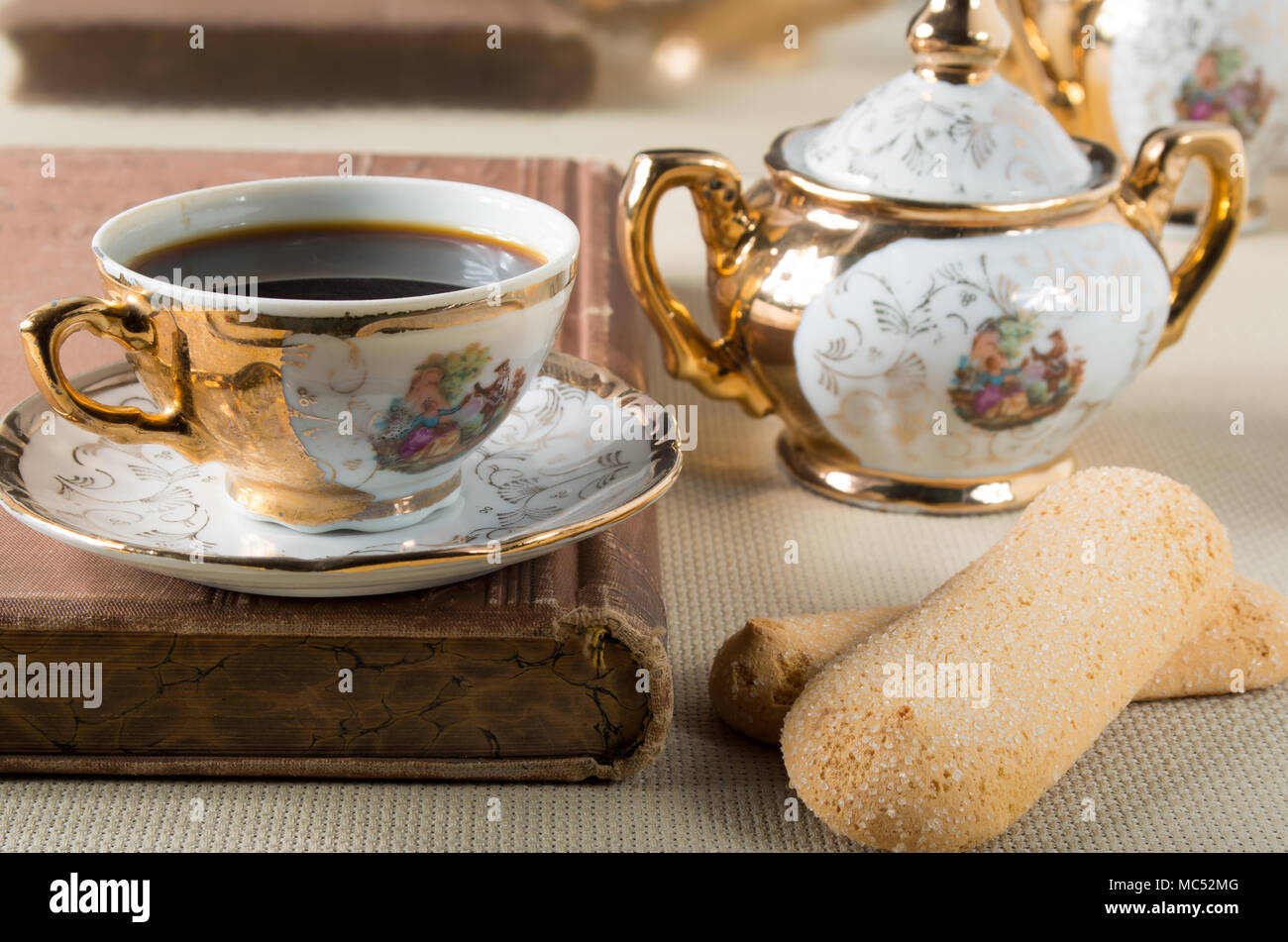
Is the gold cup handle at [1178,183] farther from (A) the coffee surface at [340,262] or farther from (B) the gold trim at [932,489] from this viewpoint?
(A) the coffee surface at [340,262]

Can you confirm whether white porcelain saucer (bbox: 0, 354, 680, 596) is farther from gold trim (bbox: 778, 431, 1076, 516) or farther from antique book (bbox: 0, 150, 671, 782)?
gold trim (bbox: 778, 431, 1076, 516)

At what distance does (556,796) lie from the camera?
1.39ft

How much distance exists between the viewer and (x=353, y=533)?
0.45m

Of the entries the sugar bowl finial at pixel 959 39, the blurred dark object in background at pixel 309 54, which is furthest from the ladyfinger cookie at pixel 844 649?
the blurred dark object in background at pixel 309 54

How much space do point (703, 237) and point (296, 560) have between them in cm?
32

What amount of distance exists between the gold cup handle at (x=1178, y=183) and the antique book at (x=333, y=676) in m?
0.35

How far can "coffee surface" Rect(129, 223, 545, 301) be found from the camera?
1.49 feet

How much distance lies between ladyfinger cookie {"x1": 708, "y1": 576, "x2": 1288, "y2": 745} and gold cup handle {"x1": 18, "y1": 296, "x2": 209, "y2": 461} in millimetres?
189

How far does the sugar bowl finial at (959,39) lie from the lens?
60cm

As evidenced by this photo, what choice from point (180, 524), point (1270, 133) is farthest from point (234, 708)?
point (1270, 133)

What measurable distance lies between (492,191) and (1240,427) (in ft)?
1.56

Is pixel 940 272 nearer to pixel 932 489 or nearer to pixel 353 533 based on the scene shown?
pixel 932 489

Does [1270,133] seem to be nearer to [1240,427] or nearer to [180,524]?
[1240,427]

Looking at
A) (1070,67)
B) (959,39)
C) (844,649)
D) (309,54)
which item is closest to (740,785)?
(844,649)
